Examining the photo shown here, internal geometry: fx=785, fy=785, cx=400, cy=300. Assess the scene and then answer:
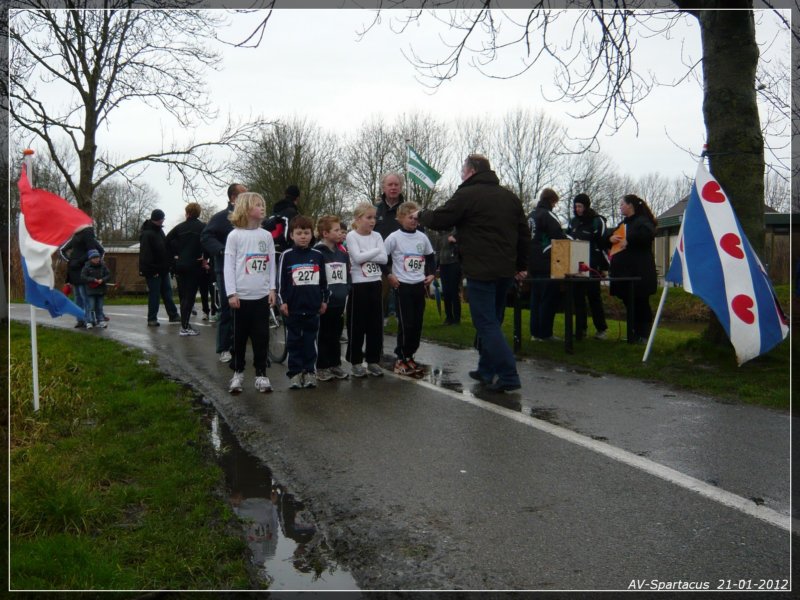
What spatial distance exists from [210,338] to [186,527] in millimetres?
9507

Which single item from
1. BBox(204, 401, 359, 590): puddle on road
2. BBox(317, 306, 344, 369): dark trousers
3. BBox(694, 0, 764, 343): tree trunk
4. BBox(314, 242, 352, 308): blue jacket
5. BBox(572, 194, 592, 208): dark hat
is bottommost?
BBox(204, 401, 359, 590): puddle on road

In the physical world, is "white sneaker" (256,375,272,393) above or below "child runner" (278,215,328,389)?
below

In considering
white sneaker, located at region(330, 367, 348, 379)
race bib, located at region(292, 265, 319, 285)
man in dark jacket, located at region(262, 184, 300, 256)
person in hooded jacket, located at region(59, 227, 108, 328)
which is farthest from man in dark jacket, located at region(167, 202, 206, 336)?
race bib, located at region(292, 265, 319, 285)

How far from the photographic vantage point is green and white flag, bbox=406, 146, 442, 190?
16047 mm

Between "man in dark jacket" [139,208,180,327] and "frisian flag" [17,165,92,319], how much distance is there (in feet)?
26.6

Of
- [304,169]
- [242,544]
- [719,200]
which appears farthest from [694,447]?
[304,169]

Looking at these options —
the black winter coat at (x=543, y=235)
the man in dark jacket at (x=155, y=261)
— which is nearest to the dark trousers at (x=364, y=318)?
the black winter coat at (x=543, y=235)

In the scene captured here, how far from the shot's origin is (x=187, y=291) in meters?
13.9

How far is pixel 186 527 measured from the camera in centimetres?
424

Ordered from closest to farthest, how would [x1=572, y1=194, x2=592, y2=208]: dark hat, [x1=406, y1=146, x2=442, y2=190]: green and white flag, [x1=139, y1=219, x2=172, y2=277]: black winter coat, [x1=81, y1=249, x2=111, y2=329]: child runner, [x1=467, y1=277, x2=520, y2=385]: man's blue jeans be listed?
[x1=467, y1=277, x2=520, y2=385]: man's blue jeans, [x1=572, y1=194, x2=592, y2=208]: dark hat, [x1=81, y1=249, x2=111, y2=329]: child runner, [x1=139, y1=219, x2=172, y2=277]: black winter coat, [x1=406, y1=146, x2=442, y2=190]: green and white flag

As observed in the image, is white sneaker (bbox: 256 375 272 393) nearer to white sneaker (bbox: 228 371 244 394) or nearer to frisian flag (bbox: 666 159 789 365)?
white sneaker (bbox: 228 371 244 394)

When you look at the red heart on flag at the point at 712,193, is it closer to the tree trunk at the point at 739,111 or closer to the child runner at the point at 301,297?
the tree trunk at the point at 739,111

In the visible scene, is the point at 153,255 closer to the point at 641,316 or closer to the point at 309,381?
the point at 309,381

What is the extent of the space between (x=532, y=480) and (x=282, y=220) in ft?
25.4
